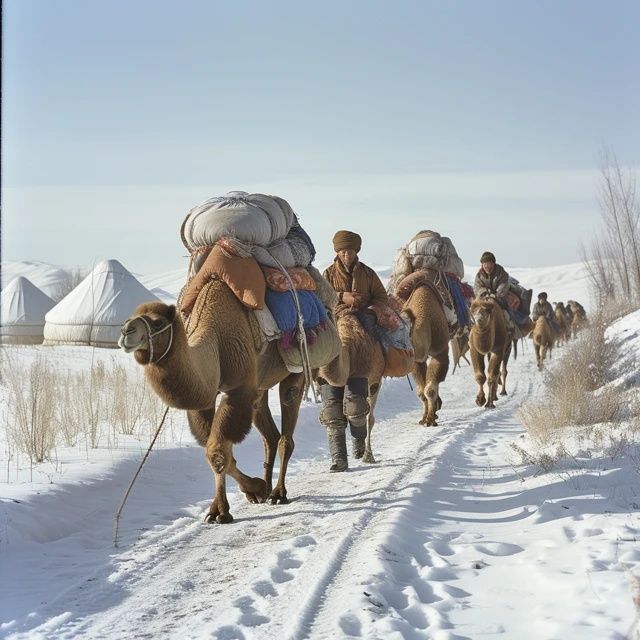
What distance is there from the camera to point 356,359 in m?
8.94

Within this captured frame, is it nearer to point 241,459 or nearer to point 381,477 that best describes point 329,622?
point 381,477

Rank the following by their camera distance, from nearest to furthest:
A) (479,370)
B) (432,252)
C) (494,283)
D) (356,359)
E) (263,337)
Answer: (263,337) < (356,359) < (432,252) < (479,370) < (494,283)

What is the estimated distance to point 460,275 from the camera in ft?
42.5

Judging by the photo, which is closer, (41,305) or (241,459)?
(241,459)

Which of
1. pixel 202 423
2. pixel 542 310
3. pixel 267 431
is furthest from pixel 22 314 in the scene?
pixel 202 423

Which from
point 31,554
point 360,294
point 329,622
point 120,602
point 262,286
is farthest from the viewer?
point 360,294

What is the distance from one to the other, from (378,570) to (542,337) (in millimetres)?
23441

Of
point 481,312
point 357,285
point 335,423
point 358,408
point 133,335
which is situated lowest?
point 335,423

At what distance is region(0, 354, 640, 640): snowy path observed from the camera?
395 centimetres

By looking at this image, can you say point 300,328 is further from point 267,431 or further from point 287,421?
point 267,431

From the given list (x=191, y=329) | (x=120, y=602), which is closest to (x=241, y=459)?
(x=191, y=329)

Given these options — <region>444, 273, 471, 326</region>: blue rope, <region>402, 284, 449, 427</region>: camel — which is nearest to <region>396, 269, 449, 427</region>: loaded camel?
<region>402, 284, 449, 427</region>: camel

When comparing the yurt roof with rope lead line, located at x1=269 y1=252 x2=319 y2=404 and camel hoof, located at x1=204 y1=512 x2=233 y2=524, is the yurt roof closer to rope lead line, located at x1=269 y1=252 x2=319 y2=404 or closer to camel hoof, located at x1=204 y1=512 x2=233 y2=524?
rope lead line, located at x1=269 y1=252 x2=319 y2=404

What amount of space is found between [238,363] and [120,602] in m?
2.12
